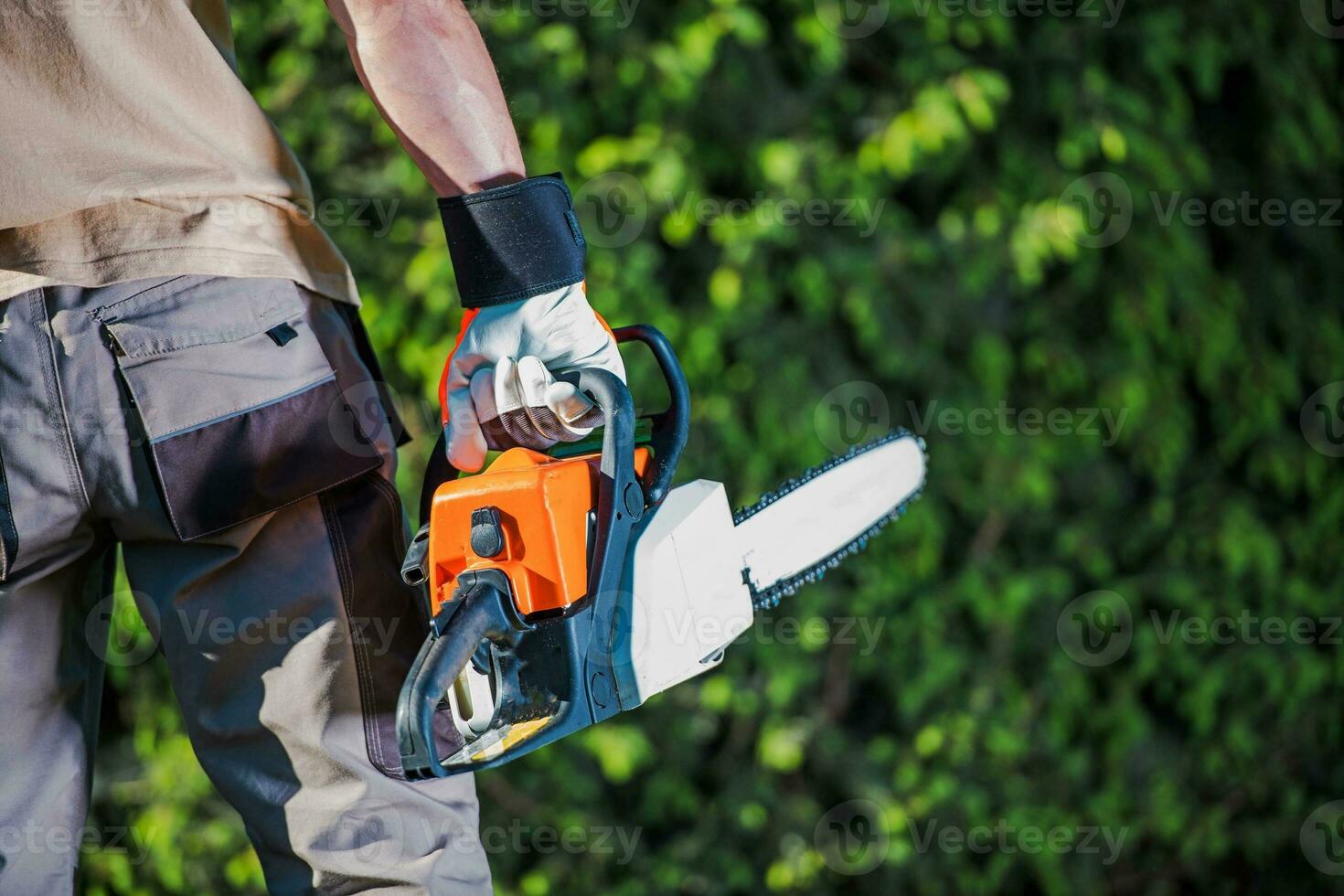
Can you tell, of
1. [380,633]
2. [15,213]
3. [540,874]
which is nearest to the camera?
[15,213]

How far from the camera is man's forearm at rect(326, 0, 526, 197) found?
1077 millimetres

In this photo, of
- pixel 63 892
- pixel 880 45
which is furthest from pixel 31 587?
pixel 880 45

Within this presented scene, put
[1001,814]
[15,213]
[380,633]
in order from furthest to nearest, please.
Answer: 1. [1001,814]
2. [380,633]
3. [15,213]

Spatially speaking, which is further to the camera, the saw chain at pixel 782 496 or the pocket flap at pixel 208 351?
the saw chain at pixel 782 496

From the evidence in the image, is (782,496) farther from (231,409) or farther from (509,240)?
(231,409)

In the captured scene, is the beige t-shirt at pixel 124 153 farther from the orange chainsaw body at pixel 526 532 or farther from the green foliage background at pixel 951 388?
the green foliage background at pixel 951 388

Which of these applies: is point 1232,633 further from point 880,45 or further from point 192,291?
point 192,291

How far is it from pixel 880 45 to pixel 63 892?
2233 millimetres

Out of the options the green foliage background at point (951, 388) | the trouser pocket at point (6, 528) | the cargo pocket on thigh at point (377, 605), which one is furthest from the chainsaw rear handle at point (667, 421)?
the green foliage background at point (951, 388)

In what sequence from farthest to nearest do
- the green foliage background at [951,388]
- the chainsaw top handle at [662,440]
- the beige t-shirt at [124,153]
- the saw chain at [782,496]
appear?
the green foliage background at [951,388], the saw chain at [782,496], the chainsaw top handle at [662,440], the beige t-shirt at [124,153]

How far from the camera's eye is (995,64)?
2.63m

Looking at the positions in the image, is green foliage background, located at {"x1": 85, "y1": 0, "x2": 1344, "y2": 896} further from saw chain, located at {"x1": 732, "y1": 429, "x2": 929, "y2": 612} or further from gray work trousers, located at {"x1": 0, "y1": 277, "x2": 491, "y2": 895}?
gray work trousers, located at {"x1": 0, "y1": 277, "x2": 491, "y2": 895}

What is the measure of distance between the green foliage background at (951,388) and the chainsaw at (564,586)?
1270 millimetres

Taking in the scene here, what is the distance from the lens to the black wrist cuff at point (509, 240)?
1.06 m
